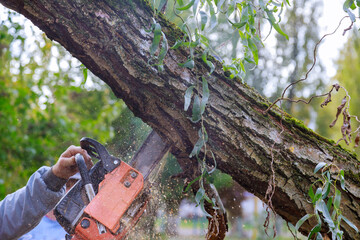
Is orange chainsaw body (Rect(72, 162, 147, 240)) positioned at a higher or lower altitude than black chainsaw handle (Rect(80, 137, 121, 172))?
lower

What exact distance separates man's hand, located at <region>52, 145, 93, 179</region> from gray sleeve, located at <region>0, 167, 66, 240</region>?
49 mm

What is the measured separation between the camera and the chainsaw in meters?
1.35

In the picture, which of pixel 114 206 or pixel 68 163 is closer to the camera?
pixel 114 206

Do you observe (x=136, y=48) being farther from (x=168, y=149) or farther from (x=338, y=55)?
(x=338, y=55)

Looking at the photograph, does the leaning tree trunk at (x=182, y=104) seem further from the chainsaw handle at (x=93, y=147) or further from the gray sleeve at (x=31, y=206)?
the gray sleeve at (x=31, y=206)

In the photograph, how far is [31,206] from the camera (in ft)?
5.65

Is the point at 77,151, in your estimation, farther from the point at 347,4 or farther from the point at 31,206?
the point at 347,4

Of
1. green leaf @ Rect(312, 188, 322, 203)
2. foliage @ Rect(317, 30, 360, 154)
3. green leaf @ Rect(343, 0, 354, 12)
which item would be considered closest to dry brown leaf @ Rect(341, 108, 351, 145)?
green leaf @ Rect(312, 188, 322, 203)

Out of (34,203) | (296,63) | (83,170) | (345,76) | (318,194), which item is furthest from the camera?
(296,63)

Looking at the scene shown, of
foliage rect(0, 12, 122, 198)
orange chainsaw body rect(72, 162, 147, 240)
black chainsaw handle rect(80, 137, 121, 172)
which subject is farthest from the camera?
foliage rect(0, 12, 122, 198)

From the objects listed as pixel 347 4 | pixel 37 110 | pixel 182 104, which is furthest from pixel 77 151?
pixel 37 110

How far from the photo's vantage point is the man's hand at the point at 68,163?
1.62 m

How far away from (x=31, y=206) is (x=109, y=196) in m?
0.62

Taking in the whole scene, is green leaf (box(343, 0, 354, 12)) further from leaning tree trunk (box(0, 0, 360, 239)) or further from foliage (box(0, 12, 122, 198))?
foliage (box(0, 12, 122, 198))
